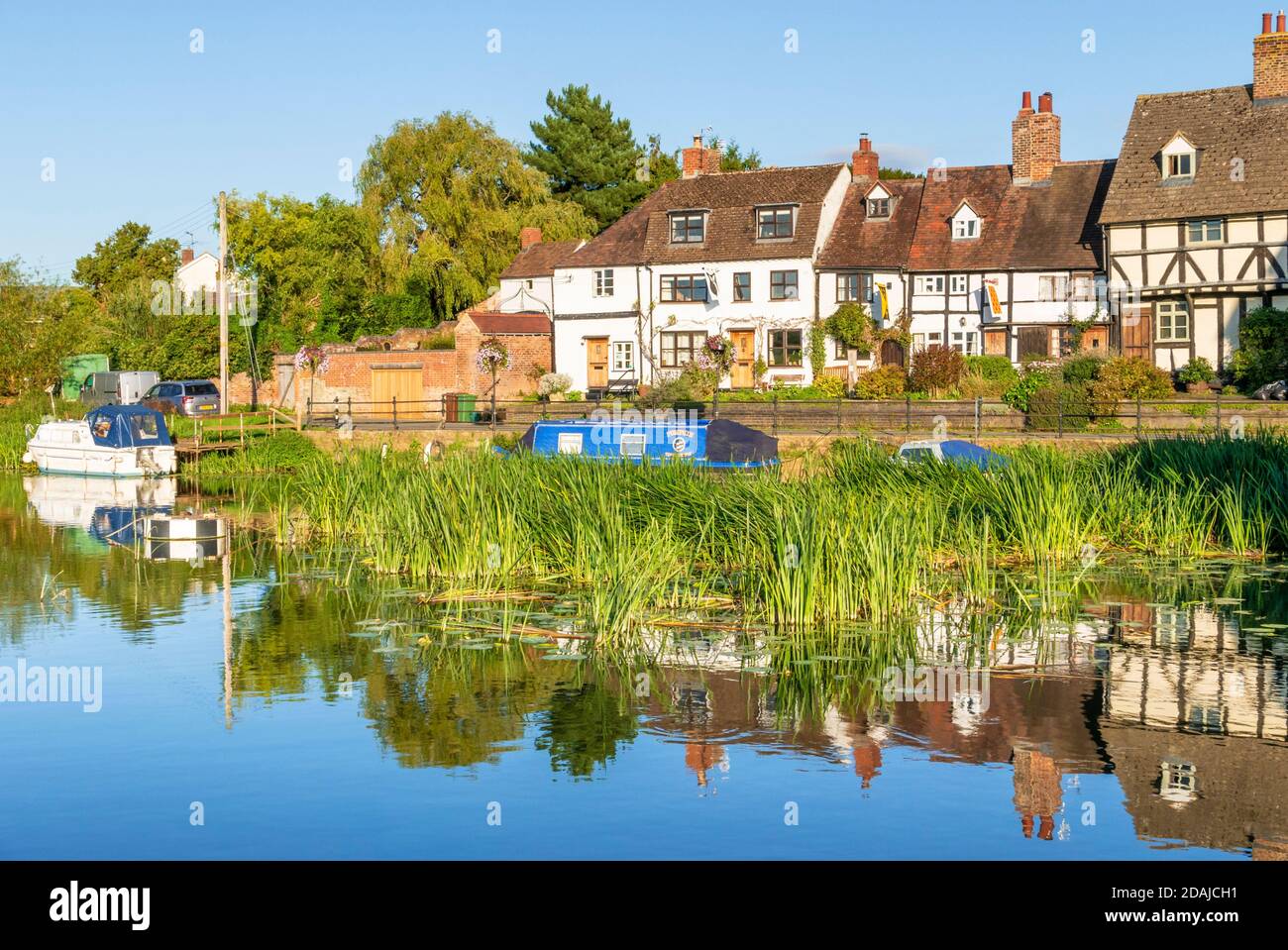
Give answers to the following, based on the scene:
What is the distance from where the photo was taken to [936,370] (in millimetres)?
46062

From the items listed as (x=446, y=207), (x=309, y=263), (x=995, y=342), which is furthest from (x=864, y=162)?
(x=309, y=263)

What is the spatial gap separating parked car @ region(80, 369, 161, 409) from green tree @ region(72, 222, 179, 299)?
27.9 meters

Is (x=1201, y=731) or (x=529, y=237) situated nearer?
(x=1201, y=731)

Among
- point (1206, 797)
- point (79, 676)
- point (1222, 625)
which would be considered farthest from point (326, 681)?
point (1222, 625)

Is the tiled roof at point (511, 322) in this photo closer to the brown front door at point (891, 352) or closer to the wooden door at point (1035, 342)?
the brown front door at point (891, 352)

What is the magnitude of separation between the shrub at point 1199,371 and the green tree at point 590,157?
124 feet

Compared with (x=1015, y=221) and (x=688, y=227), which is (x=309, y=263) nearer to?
(x=688, y=227)

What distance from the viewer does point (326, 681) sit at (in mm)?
14586

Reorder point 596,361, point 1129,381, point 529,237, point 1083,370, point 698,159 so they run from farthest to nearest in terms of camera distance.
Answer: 1. point 529,237
2. point 698,159
3. point 596,361
4. point 1083,370
5. point 1129,381

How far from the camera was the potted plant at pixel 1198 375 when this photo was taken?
44.9 metres

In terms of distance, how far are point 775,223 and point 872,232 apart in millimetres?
3807

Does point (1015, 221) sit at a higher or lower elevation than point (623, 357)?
higher

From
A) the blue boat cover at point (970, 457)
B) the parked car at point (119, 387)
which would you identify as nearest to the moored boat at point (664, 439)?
the blue boat cover at point (970, 457)

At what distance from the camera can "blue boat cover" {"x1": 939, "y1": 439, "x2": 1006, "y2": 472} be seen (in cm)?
2127
